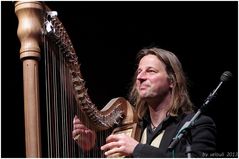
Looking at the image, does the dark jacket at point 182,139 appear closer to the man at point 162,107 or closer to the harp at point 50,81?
the man at point 162,107

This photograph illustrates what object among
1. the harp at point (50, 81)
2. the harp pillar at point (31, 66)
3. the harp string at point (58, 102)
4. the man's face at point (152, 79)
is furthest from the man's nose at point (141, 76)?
the harp pillar at point (31, 66)

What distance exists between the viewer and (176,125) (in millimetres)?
2418

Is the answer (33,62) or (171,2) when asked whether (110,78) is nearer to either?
(171,2)

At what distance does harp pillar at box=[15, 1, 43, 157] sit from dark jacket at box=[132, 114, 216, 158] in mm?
514

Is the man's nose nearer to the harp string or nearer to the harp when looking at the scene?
the harp

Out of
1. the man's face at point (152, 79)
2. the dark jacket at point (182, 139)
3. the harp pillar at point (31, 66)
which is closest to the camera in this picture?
the harp pillar at point (31, 66)

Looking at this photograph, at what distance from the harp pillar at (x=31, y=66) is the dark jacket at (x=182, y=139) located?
1.69 feet

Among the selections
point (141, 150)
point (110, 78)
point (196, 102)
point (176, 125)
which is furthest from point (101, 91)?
point (141, 150)

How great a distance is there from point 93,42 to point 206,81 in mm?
810

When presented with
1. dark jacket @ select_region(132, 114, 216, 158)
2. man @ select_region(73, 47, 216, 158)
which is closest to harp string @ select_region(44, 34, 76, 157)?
man @ select_region(73, 47, 216, 158)

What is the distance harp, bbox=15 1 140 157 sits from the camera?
1.69 m

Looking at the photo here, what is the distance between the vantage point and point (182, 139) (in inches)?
73.6

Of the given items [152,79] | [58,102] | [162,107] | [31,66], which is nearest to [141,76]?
[152,79]

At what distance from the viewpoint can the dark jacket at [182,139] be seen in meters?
2.11
